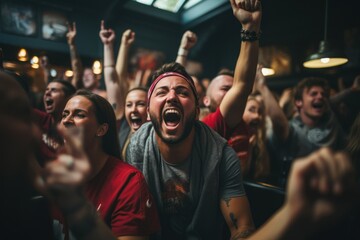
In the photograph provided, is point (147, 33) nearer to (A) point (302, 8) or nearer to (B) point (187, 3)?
(B) point (187, 3)

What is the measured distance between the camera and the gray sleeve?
56.7 inches

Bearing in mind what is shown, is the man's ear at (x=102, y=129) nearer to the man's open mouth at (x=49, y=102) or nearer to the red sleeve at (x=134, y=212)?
the red sleeve at (x=134, y=212)

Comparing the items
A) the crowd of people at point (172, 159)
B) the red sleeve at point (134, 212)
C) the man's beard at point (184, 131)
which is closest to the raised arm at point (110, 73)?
the crowd of people at point (172, 159)

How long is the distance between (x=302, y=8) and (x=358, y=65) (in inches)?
82.5

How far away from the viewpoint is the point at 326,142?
8.68 ft

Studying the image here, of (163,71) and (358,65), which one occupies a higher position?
(358,65)

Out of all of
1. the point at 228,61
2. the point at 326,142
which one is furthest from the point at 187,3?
the point at 326,142

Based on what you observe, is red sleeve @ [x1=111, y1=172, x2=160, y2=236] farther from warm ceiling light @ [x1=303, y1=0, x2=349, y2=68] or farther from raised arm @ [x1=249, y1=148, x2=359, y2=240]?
warm ceiling light @ [x1=303, y1=0, x2=349, y2=68]

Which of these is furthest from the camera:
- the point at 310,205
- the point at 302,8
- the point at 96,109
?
the point at 302,8

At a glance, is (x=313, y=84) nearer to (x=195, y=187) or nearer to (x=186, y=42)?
(x=186, y=42)

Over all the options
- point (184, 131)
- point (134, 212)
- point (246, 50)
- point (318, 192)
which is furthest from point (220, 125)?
point (318, 192)

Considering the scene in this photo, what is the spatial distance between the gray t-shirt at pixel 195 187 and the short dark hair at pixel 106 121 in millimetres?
240

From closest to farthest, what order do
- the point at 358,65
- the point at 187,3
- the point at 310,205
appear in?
the point at 310,205 < the point at 358,65 < the point at 187,3

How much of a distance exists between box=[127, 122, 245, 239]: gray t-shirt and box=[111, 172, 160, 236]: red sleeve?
238 millimetres
